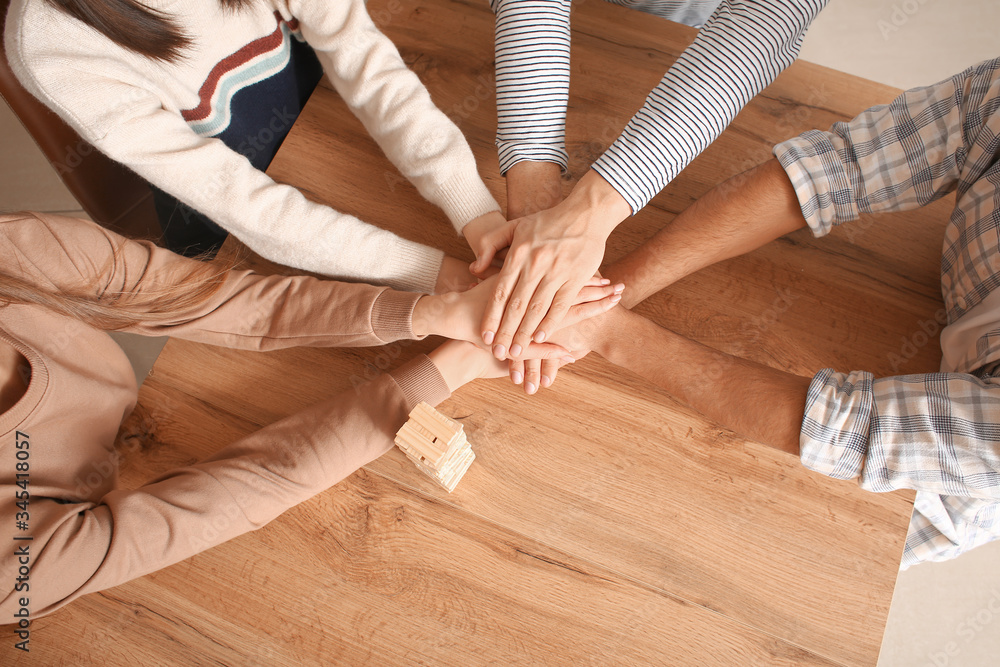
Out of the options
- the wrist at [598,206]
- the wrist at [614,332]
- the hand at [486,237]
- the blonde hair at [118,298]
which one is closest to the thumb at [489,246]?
the hand at [486,237]

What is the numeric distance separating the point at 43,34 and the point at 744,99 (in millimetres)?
1034

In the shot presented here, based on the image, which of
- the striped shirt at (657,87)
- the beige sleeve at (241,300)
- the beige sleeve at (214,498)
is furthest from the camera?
the striped shirt at (657,87)

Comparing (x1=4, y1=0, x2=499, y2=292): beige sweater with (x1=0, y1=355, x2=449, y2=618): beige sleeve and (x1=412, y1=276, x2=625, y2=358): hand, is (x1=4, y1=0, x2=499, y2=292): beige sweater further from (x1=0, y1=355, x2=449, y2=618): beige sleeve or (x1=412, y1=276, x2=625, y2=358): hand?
(x1=0, y1=355, x2=449, y2=618): beige sleeve

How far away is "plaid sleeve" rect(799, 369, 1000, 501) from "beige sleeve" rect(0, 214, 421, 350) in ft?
1.99

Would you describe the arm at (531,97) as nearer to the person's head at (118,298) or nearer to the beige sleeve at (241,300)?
the beige sleeve at (241,300)

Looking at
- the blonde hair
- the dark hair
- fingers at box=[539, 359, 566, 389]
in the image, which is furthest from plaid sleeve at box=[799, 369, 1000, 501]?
the dark hair

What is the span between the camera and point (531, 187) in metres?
0.99

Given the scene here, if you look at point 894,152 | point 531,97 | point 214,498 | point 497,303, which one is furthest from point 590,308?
point 214,498

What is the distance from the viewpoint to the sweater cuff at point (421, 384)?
0.84 metres

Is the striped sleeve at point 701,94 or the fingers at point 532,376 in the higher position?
the striped sleeve at point 701,94

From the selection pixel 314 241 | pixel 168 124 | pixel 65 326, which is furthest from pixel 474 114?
pixel 65 326

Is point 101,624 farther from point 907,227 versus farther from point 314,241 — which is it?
point 907,227

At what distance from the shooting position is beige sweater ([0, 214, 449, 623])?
0.72 m

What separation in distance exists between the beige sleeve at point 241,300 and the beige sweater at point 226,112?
72mm
